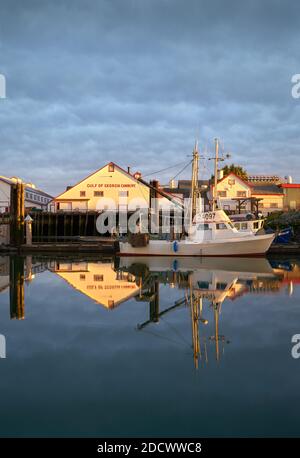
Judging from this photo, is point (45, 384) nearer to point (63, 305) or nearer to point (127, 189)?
point (63, 305)

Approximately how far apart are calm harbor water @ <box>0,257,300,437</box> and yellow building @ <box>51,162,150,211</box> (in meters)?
37.6

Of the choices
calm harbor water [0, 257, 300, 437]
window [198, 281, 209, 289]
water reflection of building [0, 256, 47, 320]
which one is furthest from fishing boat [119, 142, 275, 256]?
calm harbor water [0, 257, 300, 437]

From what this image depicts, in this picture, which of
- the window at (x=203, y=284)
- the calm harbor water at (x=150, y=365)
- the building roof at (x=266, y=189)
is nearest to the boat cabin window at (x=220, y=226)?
the window at (x=203, y=284)

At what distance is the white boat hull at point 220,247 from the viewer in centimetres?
2895

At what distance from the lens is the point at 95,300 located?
493 inches

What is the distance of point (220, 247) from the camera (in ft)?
96.5

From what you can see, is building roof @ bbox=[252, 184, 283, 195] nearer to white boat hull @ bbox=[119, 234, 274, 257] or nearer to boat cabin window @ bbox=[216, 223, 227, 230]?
white boat hull @ bbox=[119, 234, 274, 257]

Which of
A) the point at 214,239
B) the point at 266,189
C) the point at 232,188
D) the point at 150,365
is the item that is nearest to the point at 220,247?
the point at 214,239

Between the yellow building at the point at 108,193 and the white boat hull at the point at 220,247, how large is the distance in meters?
18.6

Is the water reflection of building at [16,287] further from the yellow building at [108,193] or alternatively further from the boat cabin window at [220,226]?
the yellow building at [108,193]

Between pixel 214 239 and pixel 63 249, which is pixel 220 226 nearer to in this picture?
pixel 214 239
